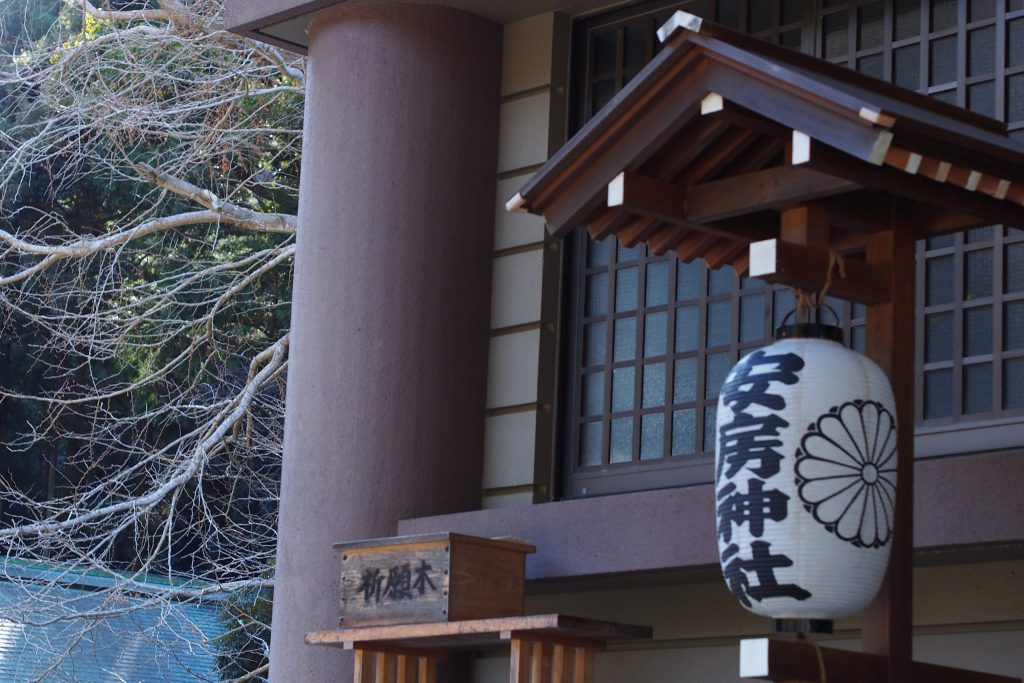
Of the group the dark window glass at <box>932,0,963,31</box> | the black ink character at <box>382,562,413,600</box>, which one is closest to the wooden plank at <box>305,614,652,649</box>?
the black ink character at <box>382,562,413,600</box>

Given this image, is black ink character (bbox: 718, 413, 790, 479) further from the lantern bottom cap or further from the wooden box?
the wooden box

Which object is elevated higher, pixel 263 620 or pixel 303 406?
pixel 303 406

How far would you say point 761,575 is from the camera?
379 cm

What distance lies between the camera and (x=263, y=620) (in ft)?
40.9

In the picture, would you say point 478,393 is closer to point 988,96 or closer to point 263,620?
point 988,96

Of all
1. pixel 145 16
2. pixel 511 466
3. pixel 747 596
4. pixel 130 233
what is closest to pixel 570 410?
pixel 511 466

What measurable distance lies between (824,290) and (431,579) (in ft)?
6.69

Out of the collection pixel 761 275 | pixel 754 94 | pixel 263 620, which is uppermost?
pixel 754 94

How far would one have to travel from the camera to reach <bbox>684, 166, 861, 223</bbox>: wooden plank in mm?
3934

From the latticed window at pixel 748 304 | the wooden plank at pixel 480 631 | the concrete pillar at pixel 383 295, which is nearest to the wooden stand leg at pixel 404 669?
the wooden plank at pixel 480 631

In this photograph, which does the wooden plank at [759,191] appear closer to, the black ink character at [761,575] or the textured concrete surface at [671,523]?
the black ink character at [761,575]

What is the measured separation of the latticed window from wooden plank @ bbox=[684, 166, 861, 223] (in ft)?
3.49

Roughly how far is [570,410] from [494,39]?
172 centimetres

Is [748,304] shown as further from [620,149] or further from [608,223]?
[620,149]
